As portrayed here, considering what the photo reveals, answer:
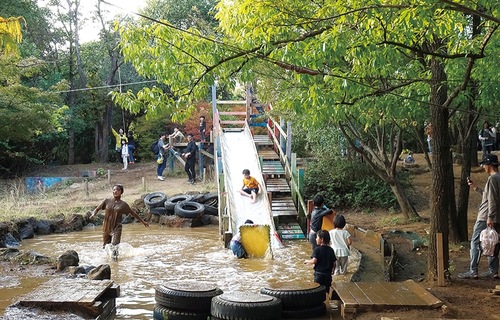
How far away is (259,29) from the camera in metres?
9.05

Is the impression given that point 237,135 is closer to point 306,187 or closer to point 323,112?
point 306,187

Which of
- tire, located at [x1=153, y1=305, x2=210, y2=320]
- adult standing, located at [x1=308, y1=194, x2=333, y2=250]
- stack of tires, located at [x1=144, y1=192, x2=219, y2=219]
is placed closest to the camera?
tire, located at [x1=153, y1=305, x2=210, y2=320]

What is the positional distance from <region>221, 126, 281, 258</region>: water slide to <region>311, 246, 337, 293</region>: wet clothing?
5186 millimetres

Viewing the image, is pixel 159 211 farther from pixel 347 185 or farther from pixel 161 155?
pixel 347 185

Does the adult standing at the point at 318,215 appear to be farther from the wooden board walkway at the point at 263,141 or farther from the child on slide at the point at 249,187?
the wooden board walkway at the point at 263,141

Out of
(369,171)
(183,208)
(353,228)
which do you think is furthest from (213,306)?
(369,171)

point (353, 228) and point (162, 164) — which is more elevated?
point (162, 164)

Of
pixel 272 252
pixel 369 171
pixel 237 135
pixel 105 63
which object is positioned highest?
pixel 105 63

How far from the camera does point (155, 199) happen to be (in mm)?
22375

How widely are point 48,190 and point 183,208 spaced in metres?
9.41

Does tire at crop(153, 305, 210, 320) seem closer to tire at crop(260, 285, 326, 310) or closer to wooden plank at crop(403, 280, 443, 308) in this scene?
tire at crop(260, 285, 326, 310)

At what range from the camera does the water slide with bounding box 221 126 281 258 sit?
14.2m

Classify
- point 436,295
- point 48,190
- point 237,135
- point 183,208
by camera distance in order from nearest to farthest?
point 436,295 → point 183,208 → point 237,135 → point 48,190

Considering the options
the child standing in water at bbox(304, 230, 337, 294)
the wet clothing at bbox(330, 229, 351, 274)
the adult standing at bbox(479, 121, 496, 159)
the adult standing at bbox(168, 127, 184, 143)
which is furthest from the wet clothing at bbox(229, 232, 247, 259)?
the adult standing at bbox(168, 127, 184, 143)
